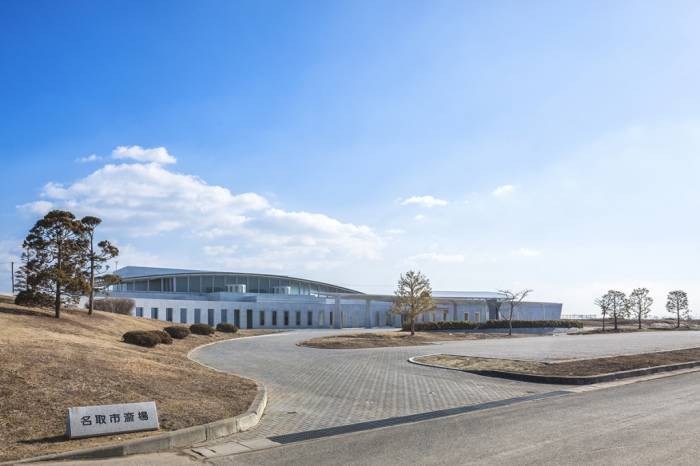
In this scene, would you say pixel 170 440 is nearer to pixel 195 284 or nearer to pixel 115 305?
pixel 115 305

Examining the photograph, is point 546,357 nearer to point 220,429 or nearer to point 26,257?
point 220,429

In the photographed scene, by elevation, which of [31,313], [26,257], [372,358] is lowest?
[372,358]

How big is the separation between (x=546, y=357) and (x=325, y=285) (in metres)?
72.9

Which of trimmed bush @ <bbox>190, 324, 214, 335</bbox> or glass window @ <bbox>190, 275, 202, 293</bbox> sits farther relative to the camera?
glass window @ <bbox>190, 275, 202, 293</bbox>

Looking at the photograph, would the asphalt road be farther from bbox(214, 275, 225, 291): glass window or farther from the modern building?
bbox(214, 275, 225, 291): glass window

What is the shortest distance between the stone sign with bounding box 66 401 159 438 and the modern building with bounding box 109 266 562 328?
46.9 metres

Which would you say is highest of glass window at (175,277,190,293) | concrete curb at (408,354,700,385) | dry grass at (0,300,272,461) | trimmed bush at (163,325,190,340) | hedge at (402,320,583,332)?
glass window at (175,277,190,293)

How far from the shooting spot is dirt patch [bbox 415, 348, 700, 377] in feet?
→ 57.2

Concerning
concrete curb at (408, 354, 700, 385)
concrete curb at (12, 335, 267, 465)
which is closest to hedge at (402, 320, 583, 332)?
concrete curb at (408, 354, 700, 385)

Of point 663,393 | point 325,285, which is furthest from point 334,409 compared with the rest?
point 325,285

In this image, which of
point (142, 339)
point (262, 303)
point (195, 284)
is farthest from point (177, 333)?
point (195, 284)

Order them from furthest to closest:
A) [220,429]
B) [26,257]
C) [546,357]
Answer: [26,257] → [546,357] → [220,429]

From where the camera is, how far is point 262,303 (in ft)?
215

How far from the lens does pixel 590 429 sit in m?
9.23
